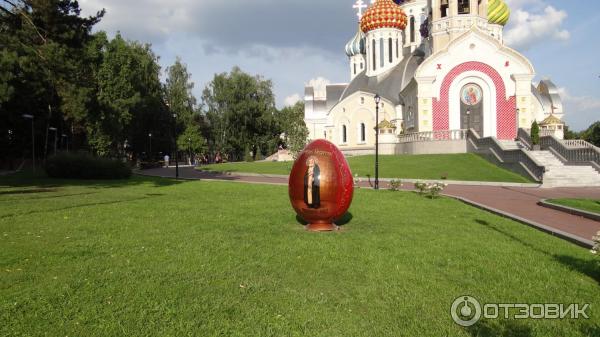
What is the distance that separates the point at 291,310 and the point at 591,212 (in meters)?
11.0

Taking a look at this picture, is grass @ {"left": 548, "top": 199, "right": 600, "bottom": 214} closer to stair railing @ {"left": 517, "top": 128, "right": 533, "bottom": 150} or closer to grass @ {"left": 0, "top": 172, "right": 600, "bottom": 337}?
grass @ {"left": 0, "top": 172, "right": 600, "bottom": 337}

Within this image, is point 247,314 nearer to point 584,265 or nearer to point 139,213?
point 584,265

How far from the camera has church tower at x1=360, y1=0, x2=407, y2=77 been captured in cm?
5366

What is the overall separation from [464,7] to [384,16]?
37.1 ft

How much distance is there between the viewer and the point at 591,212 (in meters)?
12.0

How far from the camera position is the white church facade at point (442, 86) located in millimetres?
39906

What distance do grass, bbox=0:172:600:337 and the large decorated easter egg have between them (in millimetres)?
561

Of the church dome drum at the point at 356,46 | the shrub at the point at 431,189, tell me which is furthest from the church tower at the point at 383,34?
the shrub at the point at 431,189

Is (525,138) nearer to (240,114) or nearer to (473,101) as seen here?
(473,101)

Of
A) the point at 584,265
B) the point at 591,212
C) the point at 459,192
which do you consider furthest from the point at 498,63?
the point at 584,265

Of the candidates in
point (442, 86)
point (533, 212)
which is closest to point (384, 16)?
point (442, 86)

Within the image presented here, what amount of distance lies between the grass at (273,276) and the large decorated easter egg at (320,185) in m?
0.56

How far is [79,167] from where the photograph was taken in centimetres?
2862

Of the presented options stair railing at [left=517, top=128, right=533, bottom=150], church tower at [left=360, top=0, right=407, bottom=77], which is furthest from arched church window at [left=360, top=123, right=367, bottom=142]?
stair railing at [left=517, top=128, right=533, bottom=150]
